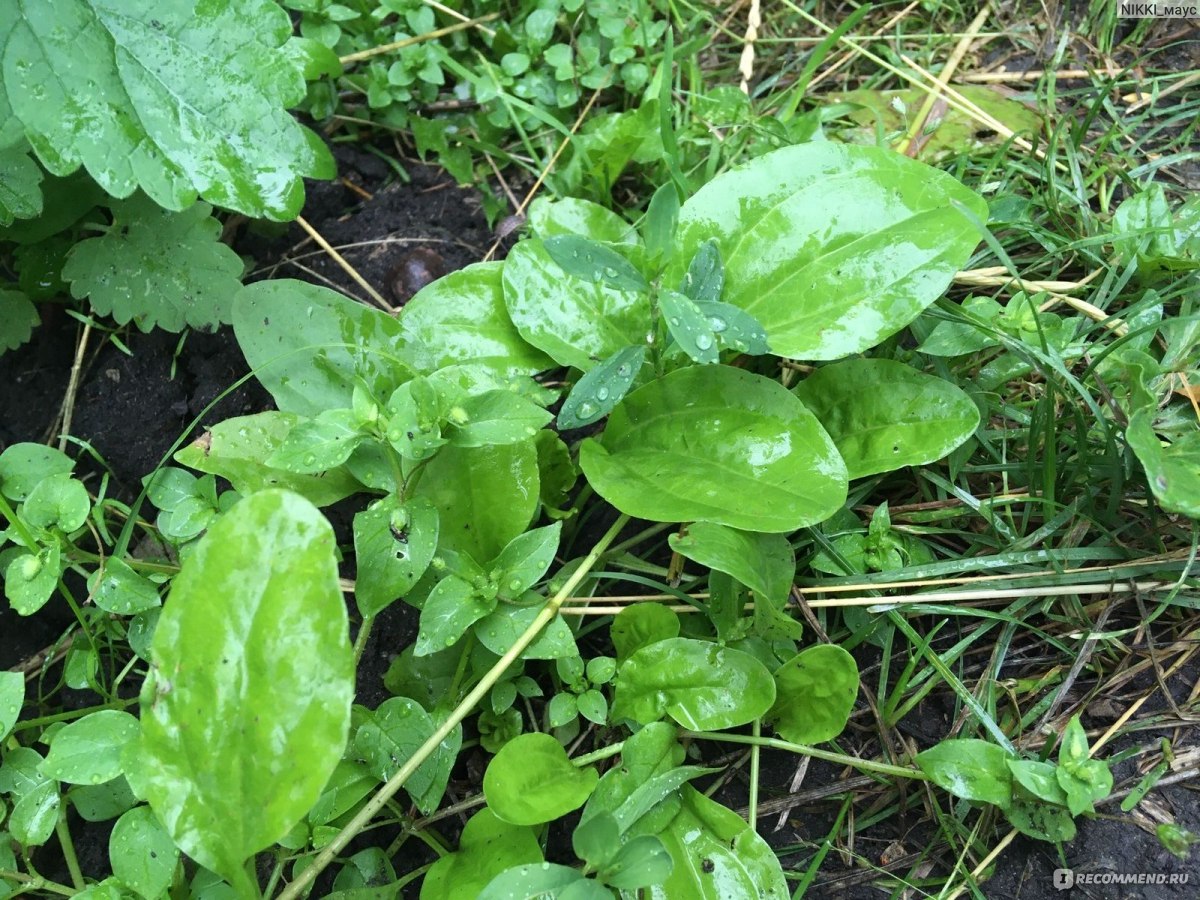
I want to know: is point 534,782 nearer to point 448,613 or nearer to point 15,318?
point 448,613

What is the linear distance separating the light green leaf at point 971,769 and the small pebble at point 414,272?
1382 mm

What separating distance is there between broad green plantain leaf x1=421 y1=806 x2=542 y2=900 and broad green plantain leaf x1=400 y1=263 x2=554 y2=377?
80 centimetres

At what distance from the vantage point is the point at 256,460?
148 centimetres

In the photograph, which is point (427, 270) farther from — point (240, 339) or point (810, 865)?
point (810, 865)

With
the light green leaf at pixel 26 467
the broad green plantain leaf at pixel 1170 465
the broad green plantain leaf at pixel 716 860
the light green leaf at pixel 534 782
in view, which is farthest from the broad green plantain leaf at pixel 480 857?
the broad green plantain leaf at pixel 1170 465

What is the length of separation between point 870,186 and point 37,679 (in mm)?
1848

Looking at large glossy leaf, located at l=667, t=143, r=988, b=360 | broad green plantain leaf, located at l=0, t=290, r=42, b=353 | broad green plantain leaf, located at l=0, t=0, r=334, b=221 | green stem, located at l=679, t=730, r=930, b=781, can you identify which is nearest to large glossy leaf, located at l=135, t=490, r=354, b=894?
green stem, located at l=679, t=730, r=930, b=781

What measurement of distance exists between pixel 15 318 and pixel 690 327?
1483 millimetres

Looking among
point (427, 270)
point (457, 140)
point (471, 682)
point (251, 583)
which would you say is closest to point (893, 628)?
point (471, 682)

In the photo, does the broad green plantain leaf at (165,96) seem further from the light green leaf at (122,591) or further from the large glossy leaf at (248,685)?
the large glossy leaf at (248,685)

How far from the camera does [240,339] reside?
5.07ft

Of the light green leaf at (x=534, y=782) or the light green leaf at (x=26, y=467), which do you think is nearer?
the light green leaf at (x=534, y=782)

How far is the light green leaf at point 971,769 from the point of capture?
1234mm

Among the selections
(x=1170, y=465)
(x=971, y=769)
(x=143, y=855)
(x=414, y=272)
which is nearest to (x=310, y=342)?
(x=414, y=272)
